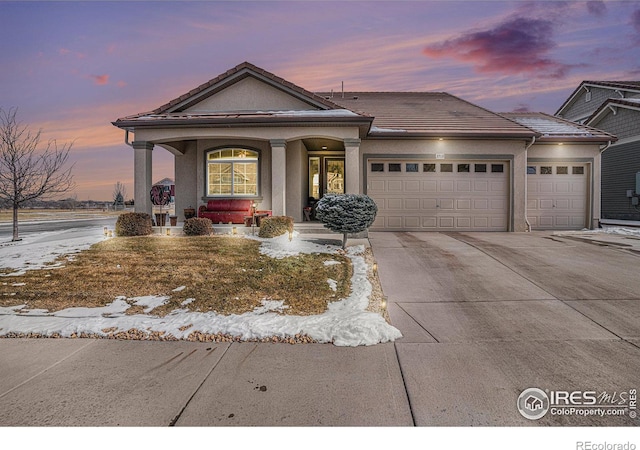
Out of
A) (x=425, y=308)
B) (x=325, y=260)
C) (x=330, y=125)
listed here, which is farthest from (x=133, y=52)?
(x=425, y=308)

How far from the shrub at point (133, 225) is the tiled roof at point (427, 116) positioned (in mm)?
8202

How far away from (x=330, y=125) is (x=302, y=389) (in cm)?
931

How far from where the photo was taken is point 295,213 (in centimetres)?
1296

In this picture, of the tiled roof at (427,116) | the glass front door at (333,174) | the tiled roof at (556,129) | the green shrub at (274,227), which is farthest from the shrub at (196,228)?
the tiled roof at (556,129)

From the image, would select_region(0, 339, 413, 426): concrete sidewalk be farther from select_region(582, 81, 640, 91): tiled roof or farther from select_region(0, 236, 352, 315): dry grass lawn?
select_region(582, 81, 640, 91): tiled roof

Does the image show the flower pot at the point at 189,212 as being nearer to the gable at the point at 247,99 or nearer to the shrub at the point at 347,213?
the gable at the point at 247,99

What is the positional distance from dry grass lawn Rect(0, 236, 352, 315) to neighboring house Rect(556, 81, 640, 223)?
17335 mm

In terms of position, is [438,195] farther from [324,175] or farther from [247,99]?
[247,99]

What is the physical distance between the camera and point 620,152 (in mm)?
17703

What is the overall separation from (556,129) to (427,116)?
5228mm

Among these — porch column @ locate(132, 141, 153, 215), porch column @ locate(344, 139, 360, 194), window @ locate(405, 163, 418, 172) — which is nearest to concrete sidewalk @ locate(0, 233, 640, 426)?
porch column @ locate(344, 139, 360, 194)

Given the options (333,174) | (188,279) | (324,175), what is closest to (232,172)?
(324,175)

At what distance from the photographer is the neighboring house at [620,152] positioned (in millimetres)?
16906

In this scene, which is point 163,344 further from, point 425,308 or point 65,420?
point 425,308
